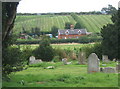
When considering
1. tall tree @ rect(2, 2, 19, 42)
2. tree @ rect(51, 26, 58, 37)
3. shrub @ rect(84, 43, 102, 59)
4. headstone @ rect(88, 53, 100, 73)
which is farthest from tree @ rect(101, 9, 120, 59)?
tree @ rect(51, 26, 58, 37)

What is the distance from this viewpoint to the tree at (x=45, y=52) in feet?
136

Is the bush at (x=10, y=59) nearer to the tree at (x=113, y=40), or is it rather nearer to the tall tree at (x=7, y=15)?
the tall tree at (x=7, y=15)

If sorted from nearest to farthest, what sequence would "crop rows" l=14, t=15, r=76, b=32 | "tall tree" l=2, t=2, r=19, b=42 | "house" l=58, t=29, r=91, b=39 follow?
"tall tree" l=2, t=2, r=19, b=42
"house" l=58, t=29, r=91, b=39
"crop rows" l=14, t=15, r=76, b=32

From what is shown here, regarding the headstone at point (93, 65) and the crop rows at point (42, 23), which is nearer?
the headstone at point (93, 65)

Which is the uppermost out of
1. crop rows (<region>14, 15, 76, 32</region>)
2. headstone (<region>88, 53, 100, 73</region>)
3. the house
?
crop rows (<region>14, 15, 76, 32</region>)

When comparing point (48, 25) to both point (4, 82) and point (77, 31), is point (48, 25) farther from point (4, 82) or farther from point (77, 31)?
point (4, 82)

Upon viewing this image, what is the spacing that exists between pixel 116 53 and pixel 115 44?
45.8 inches

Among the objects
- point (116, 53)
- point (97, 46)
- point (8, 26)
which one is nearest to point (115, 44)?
point (116, 53)

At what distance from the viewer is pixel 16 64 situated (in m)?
14.5

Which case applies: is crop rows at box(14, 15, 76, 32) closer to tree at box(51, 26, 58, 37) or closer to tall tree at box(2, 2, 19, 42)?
tree at box(51, 26, 58, 37)

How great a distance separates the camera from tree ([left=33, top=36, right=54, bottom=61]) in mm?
41406

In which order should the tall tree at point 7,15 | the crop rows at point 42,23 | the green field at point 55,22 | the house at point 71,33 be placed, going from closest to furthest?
the tall tree at point 7,15
the house at point 71,33
the green field at point 55,22
the crop rows at point 42,23

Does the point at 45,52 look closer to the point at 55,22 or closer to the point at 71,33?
the point at 71,33

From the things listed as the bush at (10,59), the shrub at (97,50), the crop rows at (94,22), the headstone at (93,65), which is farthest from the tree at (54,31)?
the bush at (10,59)
